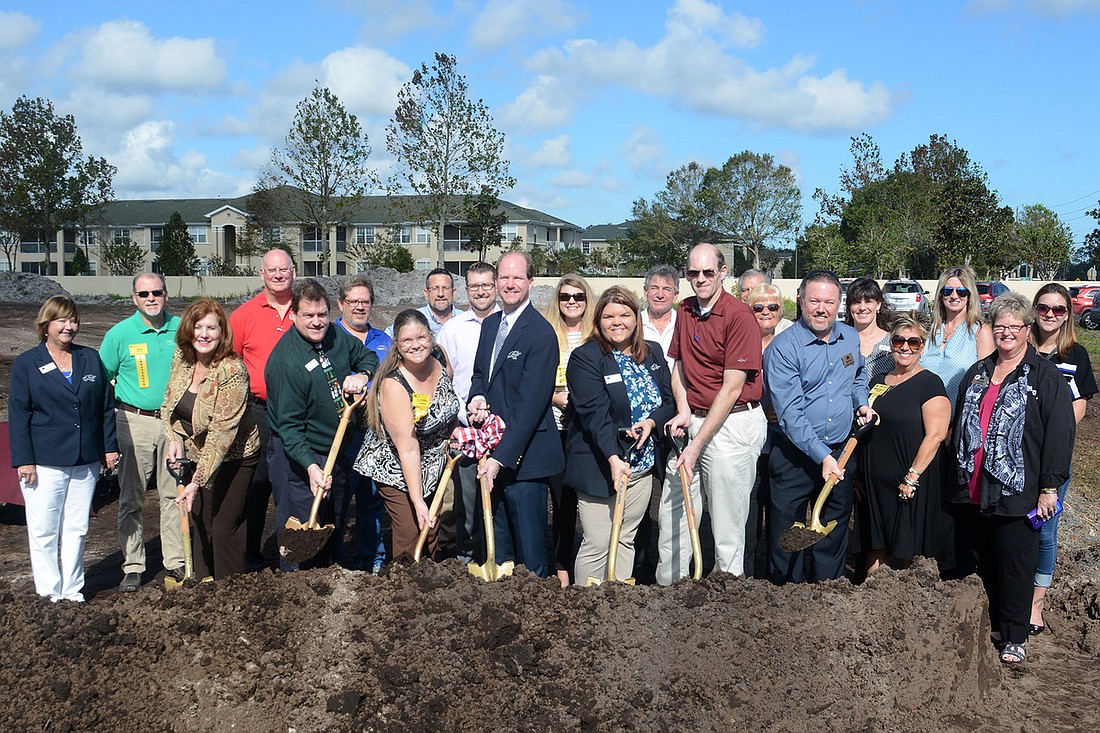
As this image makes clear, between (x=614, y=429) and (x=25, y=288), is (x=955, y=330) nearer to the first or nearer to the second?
(x=614, y=429)

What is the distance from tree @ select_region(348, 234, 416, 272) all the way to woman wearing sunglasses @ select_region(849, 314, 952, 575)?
45844 mm

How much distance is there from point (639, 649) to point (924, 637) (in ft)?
4.18

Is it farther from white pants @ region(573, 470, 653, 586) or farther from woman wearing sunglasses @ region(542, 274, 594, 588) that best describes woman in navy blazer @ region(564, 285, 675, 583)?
woman wearing sunglasses @ region(542, 274, 594, 588)

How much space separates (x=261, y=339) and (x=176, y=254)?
48.0 meters

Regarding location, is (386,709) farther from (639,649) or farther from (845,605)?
(845,605)

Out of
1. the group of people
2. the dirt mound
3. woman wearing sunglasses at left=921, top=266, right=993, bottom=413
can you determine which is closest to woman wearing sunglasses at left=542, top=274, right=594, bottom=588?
the group of people

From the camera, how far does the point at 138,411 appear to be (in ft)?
18.2

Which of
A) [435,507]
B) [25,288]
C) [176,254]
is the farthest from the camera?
[176,254]

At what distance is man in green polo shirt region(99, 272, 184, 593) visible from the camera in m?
5.47

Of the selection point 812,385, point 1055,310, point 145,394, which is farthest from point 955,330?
point 145,394

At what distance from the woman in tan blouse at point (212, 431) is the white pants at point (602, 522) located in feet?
6.26

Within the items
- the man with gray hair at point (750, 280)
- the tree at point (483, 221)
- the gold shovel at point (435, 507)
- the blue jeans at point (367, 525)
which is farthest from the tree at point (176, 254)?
the gold shovel at point (435, 507)

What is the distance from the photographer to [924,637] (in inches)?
156

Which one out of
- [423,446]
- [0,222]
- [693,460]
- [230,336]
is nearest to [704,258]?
[693,460]
